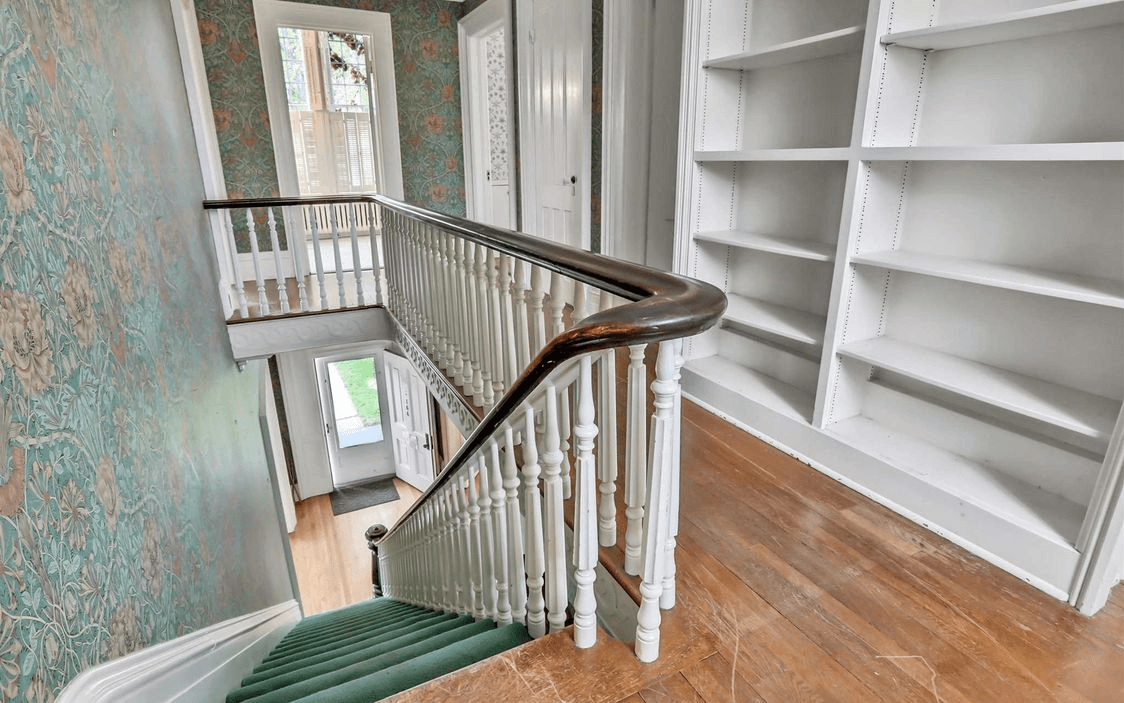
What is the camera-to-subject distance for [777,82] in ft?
8.18

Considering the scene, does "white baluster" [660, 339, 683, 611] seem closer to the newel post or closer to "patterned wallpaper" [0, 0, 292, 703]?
"patterned wallpaper" [0, 0, 292, 703]

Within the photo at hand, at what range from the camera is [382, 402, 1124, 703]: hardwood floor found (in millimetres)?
1212

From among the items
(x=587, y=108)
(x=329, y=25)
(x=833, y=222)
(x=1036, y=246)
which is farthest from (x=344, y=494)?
(x=1036, y=246)

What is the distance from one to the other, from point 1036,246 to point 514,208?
3.49 meters

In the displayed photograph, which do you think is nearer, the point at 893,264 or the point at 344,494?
the point at 893,264

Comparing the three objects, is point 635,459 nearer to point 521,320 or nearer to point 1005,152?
point 521,320

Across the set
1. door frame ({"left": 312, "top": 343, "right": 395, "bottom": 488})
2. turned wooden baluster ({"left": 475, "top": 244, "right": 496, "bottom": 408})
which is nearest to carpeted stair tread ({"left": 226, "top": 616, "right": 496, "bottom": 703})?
turned wooden baluster ({"left": 475, "top": 244, "right": 496, "bottom": 408})

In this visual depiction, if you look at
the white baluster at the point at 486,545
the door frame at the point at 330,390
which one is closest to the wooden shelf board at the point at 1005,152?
the white baluster at the point at 486,545

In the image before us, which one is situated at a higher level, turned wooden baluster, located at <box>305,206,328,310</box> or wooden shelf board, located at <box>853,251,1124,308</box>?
wooden shelf board, located at <box>853,251,1124,308</box>

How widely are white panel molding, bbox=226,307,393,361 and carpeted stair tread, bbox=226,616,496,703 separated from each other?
265cm

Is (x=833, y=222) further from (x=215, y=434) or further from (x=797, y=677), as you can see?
(x=215, y=434)

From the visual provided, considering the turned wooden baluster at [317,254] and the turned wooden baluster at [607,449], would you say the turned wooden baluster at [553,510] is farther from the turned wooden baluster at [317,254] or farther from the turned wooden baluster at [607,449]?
→ the turned wooden baluster at [317,254]

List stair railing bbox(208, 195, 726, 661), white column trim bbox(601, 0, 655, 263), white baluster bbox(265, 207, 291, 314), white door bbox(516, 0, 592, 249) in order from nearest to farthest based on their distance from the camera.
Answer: stair railing bbox(208, 195, 726, 661) → white column trim bbox(601, 0, 655, 263) → white door bbox(516, 0, 592, 249) → white baluster bbox(265, 207, 291, 314)

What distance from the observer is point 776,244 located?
7.66 feet
